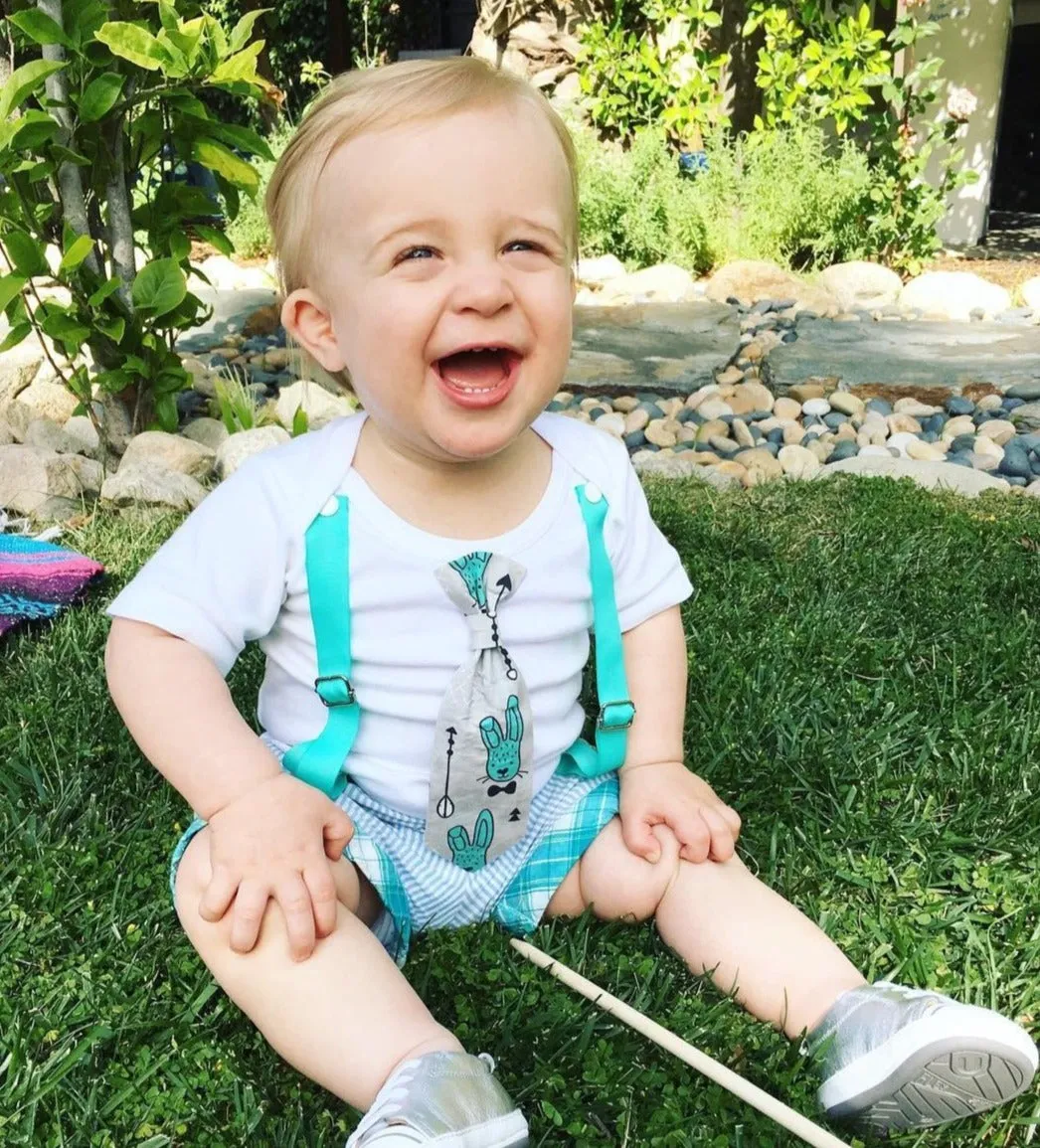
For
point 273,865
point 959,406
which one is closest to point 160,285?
point 273,865

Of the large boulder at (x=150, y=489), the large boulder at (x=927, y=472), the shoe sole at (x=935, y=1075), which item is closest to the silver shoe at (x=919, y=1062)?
the shoe sole at (x=935, y=1075)

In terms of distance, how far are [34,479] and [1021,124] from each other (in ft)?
44.6

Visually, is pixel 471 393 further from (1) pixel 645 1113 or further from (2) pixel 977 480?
(2) pixel 977 480

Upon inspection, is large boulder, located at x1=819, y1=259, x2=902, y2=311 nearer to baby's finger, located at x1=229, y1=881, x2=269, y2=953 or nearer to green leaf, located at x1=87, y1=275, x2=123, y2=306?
green leaf, located at x1=87, y1=275, x2=123, y2=306

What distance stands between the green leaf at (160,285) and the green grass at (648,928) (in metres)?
0.92

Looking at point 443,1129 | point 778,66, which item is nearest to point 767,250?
point 778,66

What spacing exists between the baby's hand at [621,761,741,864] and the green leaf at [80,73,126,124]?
249 centimetres

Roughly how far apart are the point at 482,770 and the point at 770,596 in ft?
4.46

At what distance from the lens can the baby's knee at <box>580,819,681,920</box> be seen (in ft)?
5.50

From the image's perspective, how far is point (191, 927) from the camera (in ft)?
4.80

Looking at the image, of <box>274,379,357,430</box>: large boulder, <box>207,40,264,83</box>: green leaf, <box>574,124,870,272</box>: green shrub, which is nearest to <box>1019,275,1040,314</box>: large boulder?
<box>574,124,870,272</box>: green shrub

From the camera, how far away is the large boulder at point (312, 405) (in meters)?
4.47

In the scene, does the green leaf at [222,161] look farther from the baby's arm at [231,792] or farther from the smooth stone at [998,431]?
the smooth stone at [998,431]

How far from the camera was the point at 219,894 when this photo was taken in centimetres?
140
